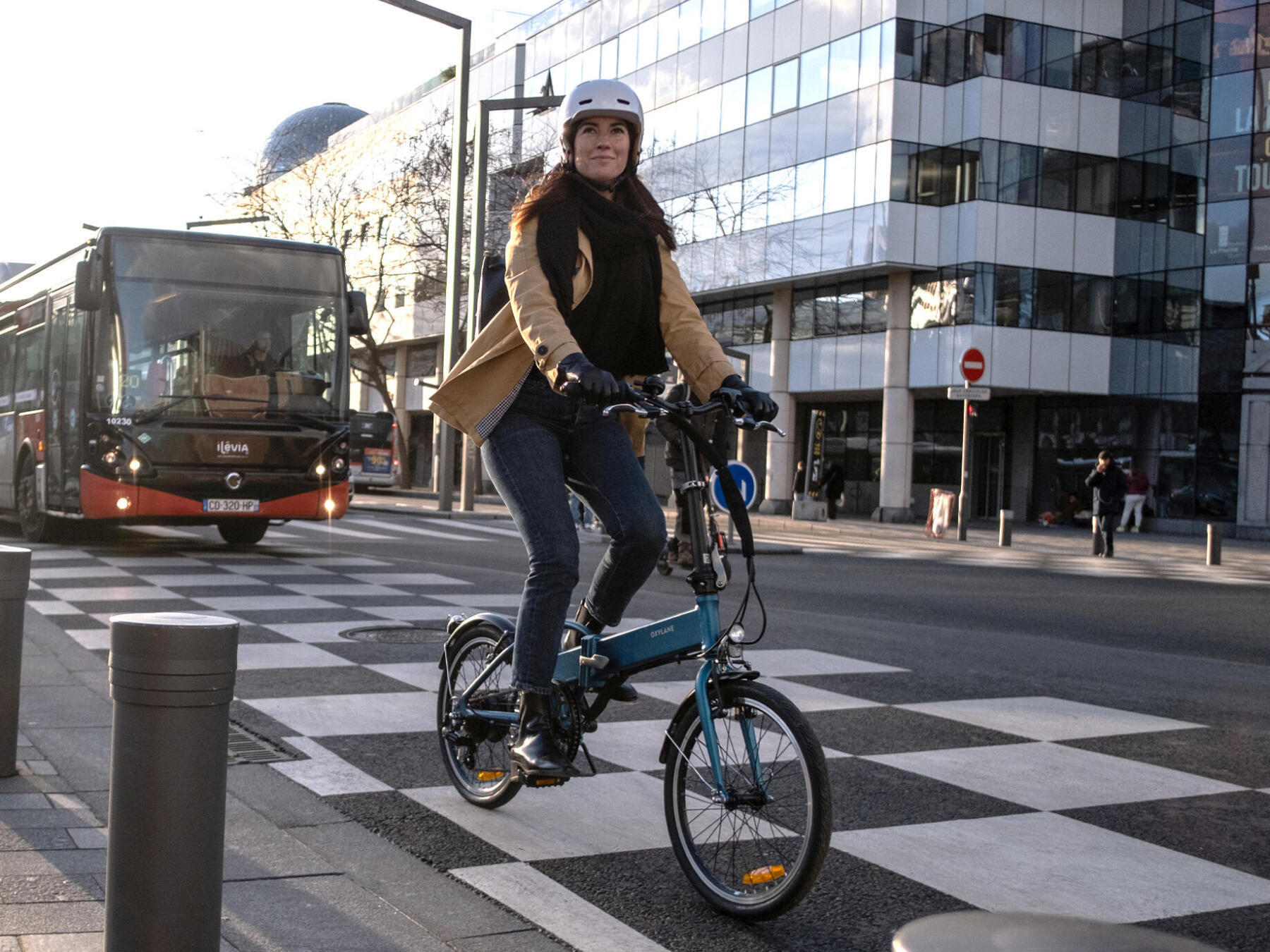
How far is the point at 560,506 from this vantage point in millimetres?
3920

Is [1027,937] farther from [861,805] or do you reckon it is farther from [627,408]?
[861,805]

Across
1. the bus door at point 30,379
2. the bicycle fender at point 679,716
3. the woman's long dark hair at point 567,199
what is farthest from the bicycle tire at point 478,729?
the bus door at point 30,379

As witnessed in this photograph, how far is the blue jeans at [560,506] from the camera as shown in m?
3.86

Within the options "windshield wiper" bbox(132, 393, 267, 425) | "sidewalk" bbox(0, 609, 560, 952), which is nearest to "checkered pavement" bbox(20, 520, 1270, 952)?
"sidewalk" bbox(0, 609, 560, 952)

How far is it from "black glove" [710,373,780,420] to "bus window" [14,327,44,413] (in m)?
13.0

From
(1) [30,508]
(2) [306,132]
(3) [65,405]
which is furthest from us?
(2) [306,132]

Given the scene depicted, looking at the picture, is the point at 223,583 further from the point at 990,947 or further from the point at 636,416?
the point at 990,947

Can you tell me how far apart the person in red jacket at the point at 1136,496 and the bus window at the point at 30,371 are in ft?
78.4

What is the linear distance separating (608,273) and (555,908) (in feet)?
5.59

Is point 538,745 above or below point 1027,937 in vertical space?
below

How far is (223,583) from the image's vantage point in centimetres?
1075

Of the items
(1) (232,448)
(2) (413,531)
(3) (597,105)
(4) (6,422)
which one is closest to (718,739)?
(3) (597,105)

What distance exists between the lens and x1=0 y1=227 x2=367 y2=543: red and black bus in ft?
43.1

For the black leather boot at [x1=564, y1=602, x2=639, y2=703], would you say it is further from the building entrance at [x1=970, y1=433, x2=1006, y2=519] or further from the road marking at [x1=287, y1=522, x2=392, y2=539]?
the building entrance at [x1=970, y1=433, x2=1006, y2=519]
